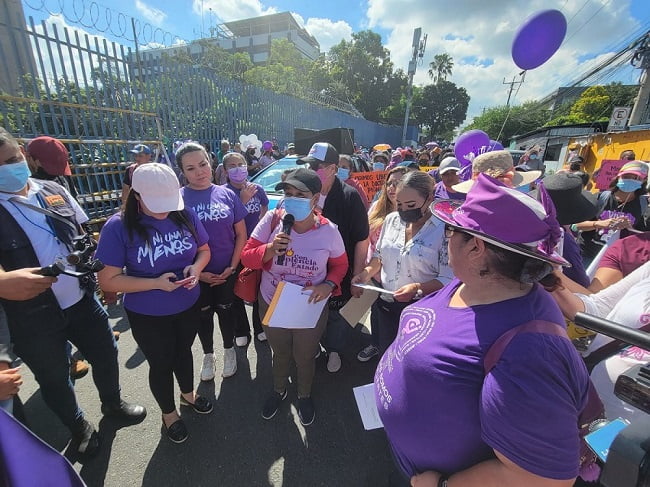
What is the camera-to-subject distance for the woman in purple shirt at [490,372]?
81 cm

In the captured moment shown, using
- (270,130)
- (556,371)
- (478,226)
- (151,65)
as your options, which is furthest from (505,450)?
(270,130)

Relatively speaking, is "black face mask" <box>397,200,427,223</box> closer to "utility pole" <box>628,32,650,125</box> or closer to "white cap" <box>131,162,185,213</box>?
"white cap" <box>131,162,185,213</box>

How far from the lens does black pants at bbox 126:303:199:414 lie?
2053mm

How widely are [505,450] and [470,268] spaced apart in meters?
0.55

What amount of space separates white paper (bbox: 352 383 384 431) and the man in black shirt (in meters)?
1.07

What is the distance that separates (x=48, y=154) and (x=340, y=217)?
278 centimetres

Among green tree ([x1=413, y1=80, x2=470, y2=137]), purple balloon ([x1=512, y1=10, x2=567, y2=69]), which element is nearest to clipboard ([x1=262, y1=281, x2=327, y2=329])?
purple balloon ([x1=512, y1=10, x2=567, y2=69])

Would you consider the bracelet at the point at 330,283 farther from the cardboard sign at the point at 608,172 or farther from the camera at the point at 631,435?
the cardboard sign at the point at 608,172

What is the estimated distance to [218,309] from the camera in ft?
9.73

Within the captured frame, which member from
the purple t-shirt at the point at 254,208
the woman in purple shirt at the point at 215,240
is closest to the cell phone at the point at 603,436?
the woman in purple shirt at the point at 215,240

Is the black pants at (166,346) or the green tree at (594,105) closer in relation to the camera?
the black pants at (166,346)

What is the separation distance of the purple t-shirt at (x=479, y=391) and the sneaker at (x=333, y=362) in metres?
1.83

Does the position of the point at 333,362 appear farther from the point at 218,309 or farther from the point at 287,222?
the point at 287,222

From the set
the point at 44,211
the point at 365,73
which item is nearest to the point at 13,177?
the point at 44,211
